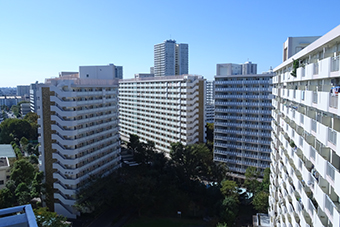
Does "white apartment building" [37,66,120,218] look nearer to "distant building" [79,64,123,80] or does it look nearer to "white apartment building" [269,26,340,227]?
"distant building" [79,64,123,80]

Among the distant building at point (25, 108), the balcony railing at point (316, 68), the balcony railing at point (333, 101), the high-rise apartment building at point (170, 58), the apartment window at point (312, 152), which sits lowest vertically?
the distant building at point (25, 108)

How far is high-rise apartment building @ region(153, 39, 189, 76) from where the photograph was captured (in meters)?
153

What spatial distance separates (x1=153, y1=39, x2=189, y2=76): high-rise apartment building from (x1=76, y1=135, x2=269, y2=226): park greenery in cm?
10926

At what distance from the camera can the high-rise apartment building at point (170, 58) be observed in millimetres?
152875

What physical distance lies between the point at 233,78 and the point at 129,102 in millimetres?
32359

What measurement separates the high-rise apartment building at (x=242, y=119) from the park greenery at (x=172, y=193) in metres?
5.53

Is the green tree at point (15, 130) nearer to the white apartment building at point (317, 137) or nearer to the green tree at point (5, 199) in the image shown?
the green tree at point (5, 199)

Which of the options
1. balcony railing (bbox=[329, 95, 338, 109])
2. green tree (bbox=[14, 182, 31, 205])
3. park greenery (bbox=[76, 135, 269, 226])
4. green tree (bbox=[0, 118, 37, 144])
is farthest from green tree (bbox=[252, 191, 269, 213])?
green tree (bbox=[0, 118, 37, 144])

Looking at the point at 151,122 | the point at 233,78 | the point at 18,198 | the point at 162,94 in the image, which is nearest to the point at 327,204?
the point at 18,198

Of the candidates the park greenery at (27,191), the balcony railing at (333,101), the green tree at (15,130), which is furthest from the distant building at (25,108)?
the balcony railing at (333,101)

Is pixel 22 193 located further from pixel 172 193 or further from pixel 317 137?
pixel 317 137

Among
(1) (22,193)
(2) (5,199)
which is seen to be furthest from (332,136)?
(2) (5,199)

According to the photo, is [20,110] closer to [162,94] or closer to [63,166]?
[162,94]

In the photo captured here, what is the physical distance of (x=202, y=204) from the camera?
4284cm
